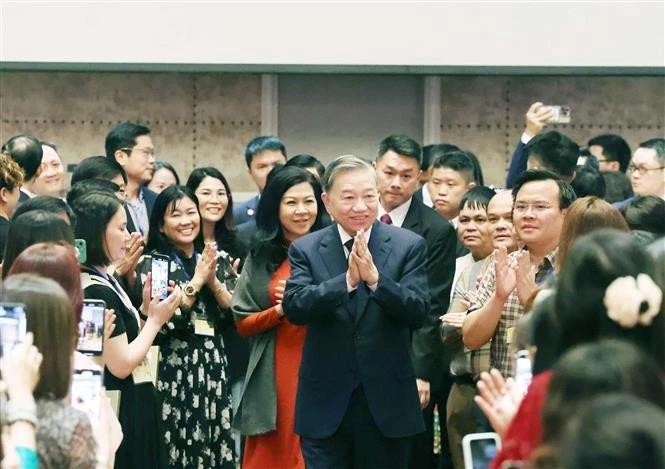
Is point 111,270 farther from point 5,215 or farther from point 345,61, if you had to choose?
point 345,61

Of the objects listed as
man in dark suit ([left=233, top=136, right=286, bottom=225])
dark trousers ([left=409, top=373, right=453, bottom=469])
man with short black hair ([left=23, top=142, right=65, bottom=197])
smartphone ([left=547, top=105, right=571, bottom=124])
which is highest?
smartphone ([left=547, top=105, right=571, bottom=124])

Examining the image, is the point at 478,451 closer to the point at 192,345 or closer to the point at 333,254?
the point at 333,254

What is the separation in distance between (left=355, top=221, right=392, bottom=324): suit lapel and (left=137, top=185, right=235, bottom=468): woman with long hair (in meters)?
1.19

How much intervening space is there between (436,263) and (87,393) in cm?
304

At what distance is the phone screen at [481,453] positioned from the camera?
378 centimetres

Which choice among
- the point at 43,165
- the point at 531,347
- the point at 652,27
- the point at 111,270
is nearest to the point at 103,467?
the point at 531,347

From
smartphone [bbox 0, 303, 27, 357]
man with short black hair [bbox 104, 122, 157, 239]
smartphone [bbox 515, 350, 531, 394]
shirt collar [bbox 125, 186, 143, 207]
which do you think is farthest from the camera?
man with short black hair [bbox 104, 122, 157, 239]

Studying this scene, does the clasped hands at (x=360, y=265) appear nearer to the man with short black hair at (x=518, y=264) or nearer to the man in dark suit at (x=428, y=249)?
the man with short black hair at (x=518, y=264)

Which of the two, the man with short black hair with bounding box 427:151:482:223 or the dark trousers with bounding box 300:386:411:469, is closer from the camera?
the dark trousers with bounding box 300:386:411:469

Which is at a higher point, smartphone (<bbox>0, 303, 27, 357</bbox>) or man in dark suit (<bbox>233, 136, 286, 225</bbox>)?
man in dark suit (<bbox>233, 136, 286, 225</bbox>)

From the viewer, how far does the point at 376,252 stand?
552 centimetres

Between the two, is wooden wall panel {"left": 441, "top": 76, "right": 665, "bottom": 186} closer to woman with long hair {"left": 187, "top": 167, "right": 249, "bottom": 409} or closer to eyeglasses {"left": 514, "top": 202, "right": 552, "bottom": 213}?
woman with long hair {"left": 187, "top": 167, "right": 249, "bottom": 409}

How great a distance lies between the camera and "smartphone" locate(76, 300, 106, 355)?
4656 millimetres

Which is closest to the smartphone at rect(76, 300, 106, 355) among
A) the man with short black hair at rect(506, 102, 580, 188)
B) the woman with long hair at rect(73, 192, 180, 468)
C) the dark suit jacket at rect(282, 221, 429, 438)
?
the woman with long hair at rect(73, 192, 180, 468)
